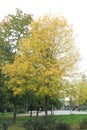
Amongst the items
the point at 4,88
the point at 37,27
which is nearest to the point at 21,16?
the point at 37,27

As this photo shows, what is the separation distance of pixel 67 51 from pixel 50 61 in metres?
1.92

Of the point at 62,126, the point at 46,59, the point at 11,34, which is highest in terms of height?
the point at 11,34

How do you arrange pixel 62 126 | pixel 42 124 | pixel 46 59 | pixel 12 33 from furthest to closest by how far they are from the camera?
pixel 12 33 < pixel 46 59 < pixel 62 126 < pixel 42 124

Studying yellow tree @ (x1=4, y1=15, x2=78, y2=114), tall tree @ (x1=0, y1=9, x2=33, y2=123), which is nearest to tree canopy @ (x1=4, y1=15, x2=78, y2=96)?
yellow tree @ (x1=4, y1=15, x2=78, y2=114)

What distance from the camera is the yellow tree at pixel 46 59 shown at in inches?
1114

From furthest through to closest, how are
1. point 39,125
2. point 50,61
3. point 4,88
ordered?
1. point 4,88
2. point 50,61
3. point 39,125

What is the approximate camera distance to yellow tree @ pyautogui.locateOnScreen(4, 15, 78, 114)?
92.9 ft

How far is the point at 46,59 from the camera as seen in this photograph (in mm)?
28891

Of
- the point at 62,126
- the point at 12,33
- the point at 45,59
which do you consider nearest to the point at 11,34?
the point at 12,33

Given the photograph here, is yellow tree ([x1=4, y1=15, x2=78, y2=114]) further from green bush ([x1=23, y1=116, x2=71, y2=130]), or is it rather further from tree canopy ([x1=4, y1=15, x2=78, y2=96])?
green bush ([x1=23, y1=116, x2=71, y2=130])

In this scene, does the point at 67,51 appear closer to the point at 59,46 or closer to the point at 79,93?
the point at 59,46

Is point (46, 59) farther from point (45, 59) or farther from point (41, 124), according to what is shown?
point (41, 124)

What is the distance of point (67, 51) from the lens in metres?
29.7

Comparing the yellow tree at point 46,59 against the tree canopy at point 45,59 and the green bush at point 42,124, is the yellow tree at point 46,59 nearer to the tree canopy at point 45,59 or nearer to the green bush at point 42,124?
the tree canopy at point 45,59
